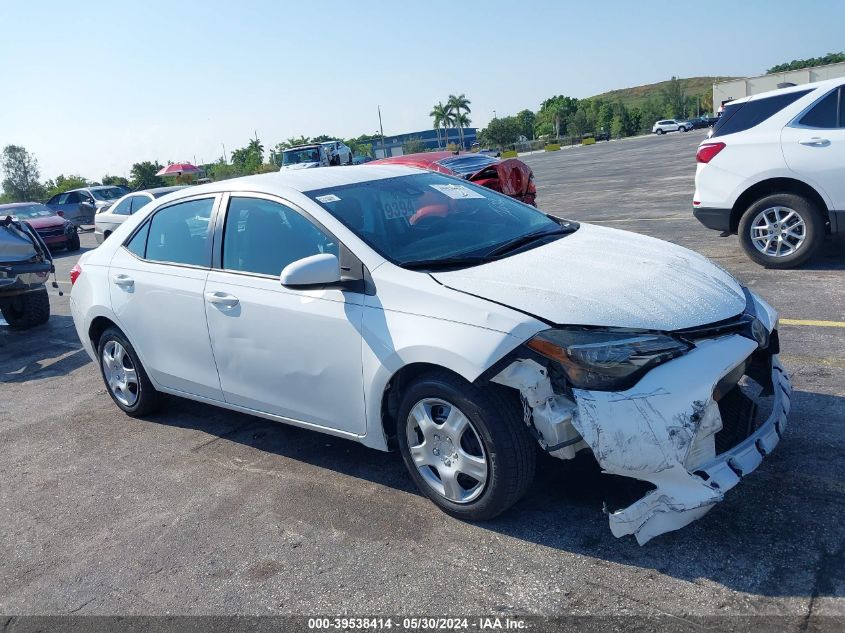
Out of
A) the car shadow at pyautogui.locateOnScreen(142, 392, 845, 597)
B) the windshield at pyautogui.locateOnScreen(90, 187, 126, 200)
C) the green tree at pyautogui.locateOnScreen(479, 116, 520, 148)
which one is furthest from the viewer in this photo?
the green tree at pyautogui.locateOnScreen(479, 116, 520, 148)

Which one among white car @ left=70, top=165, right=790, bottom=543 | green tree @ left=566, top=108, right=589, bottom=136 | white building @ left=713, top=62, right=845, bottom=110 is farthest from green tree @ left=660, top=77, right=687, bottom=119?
white car @ left=70, top=165, right=790, bottom=543

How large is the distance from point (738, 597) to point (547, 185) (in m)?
22.2

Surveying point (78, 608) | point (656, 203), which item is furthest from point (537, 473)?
point (656, 203)

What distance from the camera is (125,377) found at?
5.43 meters

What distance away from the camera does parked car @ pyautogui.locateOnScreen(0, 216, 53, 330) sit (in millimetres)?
8820

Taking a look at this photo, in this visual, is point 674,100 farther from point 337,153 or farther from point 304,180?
point 304,180

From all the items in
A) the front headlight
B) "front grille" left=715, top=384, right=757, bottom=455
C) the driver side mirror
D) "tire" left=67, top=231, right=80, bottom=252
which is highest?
the driver side mirror

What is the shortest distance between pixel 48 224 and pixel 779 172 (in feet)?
59.3

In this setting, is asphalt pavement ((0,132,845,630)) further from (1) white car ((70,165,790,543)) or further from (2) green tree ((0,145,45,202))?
(2) green tree ((0,145,45,202))

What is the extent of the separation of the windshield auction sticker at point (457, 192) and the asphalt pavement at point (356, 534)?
1.64 metres

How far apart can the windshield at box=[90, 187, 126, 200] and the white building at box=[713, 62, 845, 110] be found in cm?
3111

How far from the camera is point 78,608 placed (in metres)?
3.29

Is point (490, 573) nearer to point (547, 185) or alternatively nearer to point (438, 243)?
point (438, 243)

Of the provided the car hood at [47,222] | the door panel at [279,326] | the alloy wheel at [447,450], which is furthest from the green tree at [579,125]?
the alloy wheel at [447,450]
